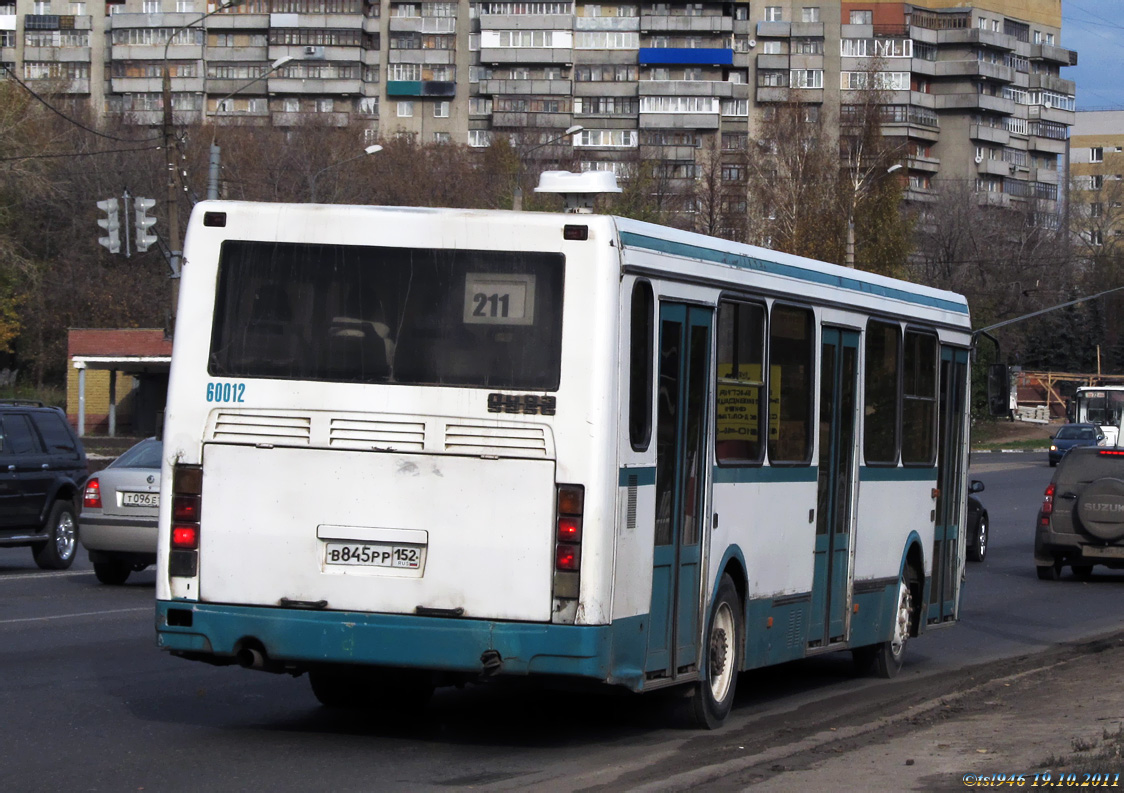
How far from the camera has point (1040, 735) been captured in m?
9.02

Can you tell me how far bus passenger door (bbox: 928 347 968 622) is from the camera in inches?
513

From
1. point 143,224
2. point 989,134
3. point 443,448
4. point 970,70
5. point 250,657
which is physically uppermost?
point 970,70

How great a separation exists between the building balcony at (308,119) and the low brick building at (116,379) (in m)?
39.4

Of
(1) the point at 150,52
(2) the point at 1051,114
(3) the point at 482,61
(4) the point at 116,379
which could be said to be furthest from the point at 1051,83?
(4) the point at 116,379

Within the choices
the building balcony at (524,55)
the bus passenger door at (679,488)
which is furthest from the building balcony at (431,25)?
the bus passenger door at (679,488)

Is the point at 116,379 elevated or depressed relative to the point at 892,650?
elevated

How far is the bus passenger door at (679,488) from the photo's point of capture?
846 cm

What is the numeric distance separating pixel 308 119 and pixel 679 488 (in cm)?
9931

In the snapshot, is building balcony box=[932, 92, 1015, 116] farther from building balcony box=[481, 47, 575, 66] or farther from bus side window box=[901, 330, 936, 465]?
bus side window box=[901, 330, 936, 465]

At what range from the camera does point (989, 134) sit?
126312mm

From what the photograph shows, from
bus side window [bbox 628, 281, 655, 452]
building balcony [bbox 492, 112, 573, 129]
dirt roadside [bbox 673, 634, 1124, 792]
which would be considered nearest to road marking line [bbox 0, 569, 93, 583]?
dirt roadside [bbox 673, 634, 1124, 792]

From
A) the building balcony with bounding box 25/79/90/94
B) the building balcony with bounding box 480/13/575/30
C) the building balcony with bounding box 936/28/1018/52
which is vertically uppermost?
the building balcony with bounding box 936/28/1018/52

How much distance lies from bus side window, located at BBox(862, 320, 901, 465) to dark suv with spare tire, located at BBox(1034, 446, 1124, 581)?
10670 millimetres

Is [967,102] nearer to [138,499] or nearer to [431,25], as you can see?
[431,25]
